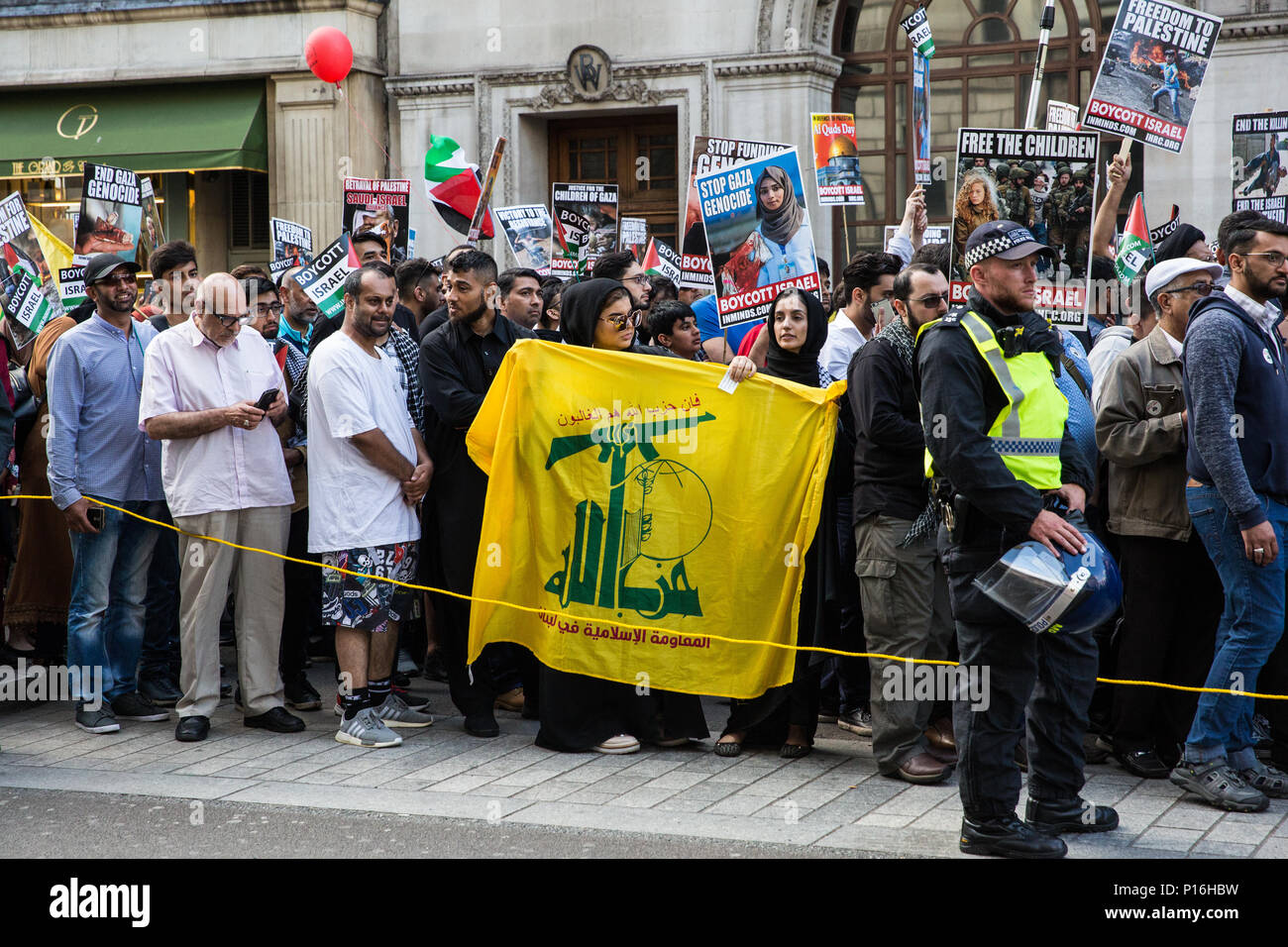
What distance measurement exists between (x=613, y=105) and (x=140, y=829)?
13.2 meters

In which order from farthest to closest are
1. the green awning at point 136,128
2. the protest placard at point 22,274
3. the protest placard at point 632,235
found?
the green awning at point 136,128 → the protest placard at point 632,235 → the protest placard at point 22,274

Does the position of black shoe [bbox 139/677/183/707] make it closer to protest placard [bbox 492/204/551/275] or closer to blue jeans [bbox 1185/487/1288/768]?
protest placard [bbox 492/204/551/275]

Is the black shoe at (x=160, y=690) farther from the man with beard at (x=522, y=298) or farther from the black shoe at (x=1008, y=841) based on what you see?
the black shoe at (x=1008, y=841)

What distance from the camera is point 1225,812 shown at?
596cm

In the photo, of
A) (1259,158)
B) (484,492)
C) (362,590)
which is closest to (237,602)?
(362,590)

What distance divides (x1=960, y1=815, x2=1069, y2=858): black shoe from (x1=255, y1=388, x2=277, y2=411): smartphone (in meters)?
3.93

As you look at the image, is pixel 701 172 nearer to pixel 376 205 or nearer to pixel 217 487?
pixel 217 487

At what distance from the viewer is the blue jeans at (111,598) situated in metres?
7.57

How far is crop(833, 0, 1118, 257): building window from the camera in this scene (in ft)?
52.6

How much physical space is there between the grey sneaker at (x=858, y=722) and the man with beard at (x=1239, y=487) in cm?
157

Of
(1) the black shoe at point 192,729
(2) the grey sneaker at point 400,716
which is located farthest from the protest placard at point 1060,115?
(1) the black shoe at point 192,729

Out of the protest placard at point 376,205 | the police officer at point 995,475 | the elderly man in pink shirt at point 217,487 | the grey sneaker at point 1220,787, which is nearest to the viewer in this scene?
the police officer at point 995,475
